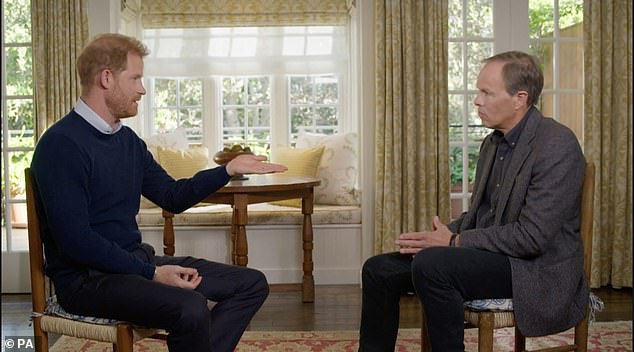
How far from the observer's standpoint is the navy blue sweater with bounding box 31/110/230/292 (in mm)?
2250

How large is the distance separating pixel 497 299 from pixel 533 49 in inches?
116

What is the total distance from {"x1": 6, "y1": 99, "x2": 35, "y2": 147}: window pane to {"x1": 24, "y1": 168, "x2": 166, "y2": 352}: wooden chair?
2714mm

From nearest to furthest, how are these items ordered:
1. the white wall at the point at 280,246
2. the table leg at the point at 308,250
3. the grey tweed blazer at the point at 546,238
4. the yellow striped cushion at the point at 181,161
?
the grey tweed blazer at the point at 546,238 → the table leg at the point at 308,250 → the white wall at the point at 280,246 → the yellow striped cushion at the point at 181,161

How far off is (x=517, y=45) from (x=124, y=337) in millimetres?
3546

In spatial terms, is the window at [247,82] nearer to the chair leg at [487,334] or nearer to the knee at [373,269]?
the knee at [373,269]

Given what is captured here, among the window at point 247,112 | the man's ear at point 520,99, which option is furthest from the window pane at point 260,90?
the man's ear at point 520,99

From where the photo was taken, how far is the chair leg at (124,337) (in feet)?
7.60

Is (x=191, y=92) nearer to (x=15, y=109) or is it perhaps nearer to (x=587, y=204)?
(x=15, y=109)

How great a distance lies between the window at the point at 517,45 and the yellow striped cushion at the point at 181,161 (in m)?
1.78

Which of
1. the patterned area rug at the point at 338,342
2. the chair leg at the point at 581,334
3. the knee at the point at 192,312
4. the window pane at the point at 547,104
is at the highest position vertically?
the window pane at the point at 547,104

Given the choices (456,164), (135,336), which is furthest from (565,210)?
(456,164)

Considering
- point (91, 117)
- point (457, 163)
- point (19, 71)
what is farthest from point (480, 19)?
point (91, 117)

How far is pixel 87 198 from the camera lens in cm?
233

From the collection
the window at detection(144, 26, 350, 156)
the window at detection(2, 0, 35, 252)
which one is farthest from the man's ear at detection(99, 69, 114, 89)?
the window at detection(144, 26, 350, 156)
